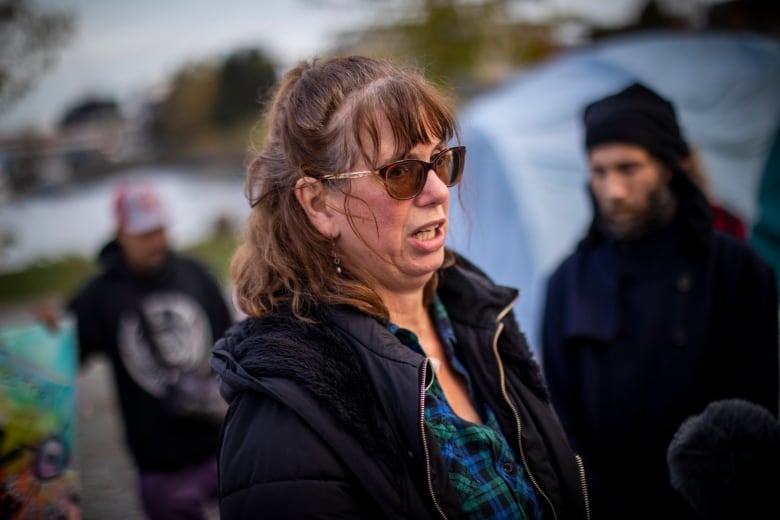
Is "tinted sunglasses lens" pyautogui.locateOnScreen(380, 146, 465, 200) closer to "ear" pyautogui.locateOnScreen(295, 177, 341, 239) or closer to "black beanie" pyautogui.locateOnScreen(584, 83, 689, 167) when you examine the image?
"ear" pyautogui.locateOnScreen(295, 177, 341, 239)

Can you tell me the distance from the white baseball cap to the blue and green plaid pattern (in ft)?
8.39

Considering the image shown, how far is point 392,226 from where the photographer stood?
160cm

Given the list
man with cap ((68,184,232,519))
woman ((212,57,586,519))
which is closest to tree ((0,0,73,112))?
man with cap ((68,184,232,519))

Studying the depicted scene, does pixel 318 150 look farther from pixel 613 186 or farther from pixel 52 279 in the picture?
pixel 52 279

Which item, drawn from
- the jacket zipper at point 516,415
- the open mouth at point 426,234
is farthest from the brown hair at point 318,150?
the jacket zipper at point 516,415

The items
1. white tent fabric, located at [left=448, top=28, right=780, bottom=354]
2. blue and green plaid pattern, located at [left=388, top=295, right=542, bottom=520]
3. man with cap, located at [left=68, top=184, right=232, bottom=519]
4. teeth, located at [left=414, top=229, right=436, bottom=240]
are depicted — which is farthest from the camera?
white tent fabric, located at [left=448, top=28, right=780, bottom=354]

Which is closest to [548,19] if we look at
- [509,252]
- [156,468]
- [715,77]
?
[715,77]

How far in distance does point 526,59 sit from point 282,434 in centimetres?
1013

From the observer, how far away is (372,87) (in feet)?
5.16

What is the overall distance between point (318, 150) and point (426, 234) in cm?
31

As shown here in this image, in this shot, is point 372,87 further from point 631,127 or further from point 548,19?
point 548,19

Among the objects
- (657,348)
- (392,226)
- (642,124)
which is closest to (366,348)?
(392,226)

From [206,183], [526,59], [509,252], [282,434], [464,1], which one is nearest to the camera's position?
[282,434]

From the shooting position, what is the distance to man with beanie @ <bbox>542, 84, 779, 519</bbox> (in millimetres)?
2449
